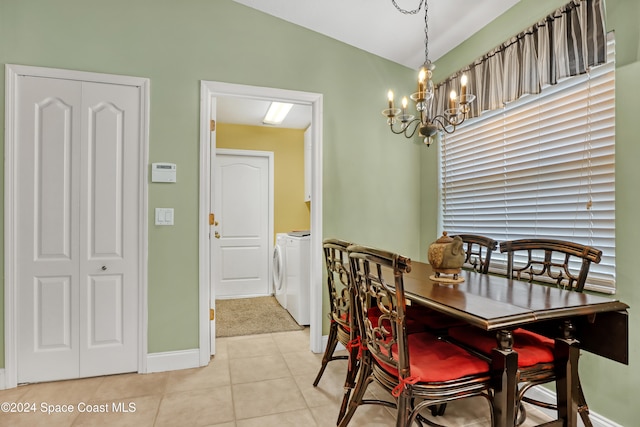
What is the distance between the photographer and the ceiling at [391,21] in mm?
2471

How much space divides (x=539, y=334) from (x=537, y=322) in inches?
24.9

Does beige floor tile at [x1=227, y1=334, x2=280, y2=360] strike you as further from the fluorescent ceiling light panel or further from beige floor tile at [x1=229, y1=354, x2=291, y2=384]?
the fluorescent ceiling light panel

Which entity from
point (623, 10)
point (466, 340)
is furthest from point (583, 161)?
point (466, 340)

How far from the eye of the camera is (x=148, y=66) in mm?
2580

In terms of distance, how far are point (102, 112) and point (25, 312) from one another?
1.46 meters

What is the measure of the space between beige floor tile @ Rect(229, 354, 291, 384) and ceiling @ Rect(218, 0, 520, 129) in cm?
274

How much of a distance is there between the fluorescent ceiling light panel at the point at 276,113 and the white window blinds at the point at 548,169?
6.84ft

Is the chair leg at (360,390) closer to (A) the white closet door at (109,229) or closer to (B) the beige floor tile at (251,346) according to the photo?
(B) the beige floor tile at (251,346)

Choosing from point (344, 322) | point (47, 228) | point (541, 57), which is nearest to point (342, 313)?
point (344, 322)

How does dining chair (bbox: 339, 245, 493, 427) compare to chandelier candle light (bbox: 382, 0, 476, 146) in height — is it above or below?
below

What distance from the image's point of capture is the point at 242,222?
16.5ft

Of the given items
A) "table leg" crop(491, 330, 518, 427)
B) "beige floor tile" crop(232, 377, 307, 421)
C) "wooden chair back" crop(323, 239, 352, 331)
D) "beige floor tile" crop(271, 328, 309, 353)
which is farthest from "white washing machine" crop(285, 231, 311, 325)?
"table leg" crop(491, 330, 518, 427)

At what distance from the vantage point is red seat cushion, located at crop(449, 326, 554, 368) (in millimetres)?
1553

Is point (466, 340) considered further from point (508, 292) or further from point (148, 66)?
point (148, 66)
